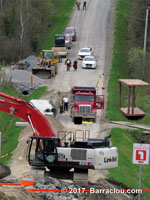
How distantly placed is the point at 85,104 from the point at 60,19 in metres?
47.1

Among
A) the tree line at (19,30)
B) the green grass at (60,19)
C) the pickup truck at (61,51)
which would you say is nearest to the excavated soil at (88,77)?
the pickup truck at (61,51)

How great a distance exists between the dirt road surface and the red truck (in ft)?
3.01

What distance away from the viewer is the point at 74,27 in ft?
257

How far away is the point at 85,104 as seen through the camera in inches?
1492

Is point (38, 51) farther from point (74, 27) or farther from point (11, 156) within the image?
point (11, 156)

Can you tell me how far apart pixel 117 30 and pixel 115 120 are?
37.8m

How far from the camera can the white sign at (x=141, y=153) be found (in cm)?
1908

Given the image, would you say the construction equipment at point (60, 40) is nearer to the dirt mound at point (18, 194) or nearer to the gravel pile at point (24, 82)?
the gravel pile at point (24, 82)

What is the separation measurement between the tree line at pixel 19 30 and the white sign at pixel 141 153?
147 feet

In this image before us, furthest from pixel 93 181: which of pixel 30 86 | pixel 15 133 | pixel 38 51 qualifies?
pixel 38 51

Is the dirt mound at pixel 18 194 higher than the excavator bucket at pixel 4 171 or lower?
higher

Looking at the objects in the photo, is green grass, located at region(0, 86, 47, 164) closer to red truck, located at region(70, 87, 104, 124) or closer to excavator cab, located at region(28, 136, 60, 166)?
red truck, located at region(70, 87, 104, 124)

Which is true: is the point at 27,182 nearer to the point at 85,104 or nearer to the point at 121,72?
the point at 85,104

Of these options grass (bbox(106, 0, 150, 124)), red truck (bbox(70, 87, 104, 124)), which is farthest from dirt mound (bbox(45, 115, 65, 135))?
grass (bbox(106, 0, 150, 124))
